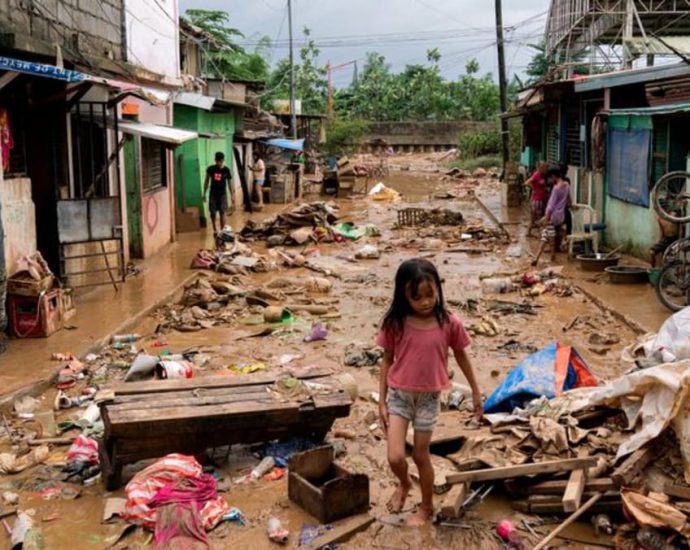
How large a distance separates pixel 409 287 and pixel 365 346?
501 centimetres

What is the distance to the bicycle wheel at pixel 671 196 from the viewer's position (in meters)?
11.1

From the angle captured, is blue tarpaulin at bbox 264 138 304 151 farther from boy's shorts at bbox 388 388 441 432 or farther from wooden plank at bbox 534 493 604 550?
wooden plank at bbox 534 493 604 550

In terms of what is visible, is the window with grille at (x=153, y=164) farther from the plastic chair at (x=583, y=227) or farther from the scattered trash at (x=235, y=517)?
the scattered trash at (x=235, y=517)

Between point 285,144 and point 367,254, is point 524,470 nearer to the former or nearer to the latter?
point 367,254

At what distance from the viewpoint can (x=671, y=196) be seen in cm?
1141

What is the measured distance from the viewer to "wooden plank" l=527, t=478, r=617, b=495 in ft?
15.9

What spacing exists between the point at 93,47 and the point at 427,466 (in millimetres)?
9700

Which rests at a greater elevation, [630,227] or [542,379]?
[630,227]

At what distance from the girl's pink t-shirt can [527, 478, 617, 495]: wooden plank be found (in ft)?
3.05

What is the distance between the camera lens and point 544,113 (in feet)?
80.3

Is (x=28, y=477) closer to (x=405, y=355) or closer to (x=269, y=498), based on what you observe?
(x=269, y=498)

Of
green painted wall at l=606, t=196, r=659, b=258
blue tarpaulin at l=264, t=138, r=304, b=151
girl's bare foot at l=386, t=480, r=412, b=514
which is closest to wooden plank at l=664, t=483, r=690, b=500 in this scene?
girl's bare foot at l=386, t=480, r=412, b=514

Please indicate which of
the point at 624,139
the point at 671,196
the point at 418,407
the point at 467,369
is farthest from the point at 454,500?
the point at 624,139

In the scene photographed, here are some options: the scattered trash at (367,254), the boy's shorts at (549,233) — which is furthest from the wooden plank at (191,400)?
the scattered trash at (367,254)
